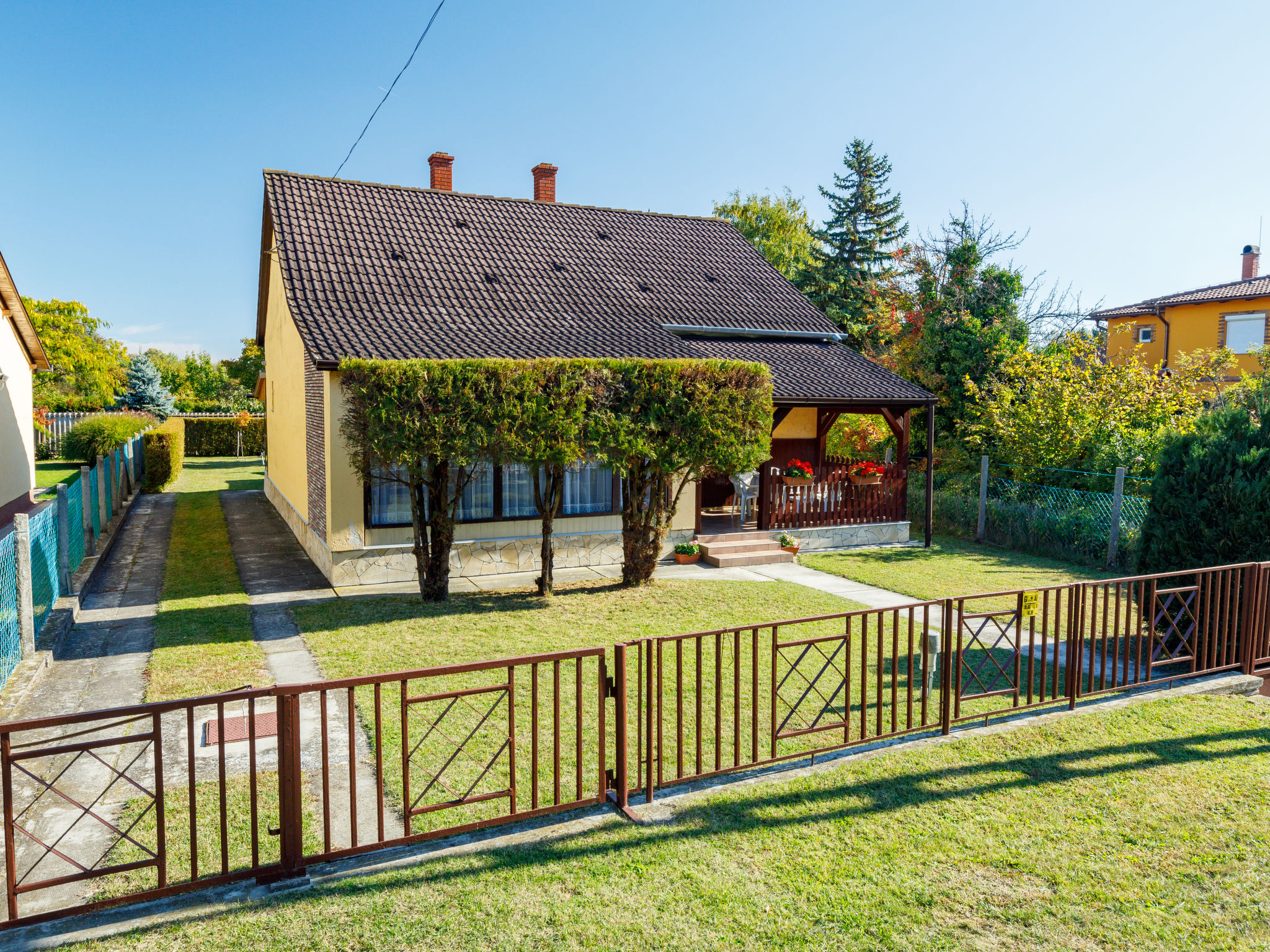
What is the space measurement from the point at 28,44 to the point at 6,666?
43.0ft

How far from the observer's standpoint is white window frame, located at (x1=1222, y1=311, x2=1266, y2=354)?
2942cm

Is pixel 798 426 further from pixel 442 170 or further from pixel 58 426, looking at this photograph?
pixel 58 426

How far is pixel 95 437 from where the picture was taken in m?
26.0

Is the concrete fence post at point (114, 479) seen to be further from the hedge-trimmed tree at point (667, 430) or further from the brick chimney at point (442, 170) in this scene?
the hedge-trimmed tree at point (667, 430)

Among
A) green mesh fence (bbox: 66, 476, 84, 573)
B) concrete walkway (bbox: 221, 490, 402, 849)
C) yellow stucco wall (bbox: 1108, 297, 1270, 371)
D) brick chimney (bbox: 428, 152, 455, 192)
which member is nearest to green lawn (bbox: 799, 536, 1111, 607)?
concrete walkway (bbox: 221, 490, 402, 849)

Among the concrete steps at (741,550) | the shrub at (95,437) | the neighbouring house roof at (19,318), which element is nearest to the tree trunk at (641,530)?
the concrete steps at (741,550)

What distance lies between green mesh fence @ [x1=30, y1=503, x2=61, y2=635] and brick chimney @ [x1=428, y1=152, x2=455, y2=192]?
42.8 ft

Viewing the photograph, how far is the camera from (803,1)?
35.3 ft

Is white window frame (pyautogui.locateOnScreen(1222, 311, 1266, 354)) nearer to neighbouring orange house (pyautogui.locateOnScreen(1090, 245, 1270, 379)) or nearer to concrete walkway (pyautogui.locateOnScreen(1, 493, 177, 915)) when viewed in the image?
neighbouring orange house (pyautogui.locateOnScreen(1090, 245, 1270, 379))

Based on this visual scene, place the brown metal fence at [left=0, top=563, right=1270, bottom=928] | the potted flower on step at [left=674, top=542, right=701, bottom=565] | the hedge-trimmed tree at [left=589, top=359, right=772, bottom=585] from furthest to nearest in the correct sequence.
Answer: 1. the potted flower on step at [left=674, top=542, right=701, bottom=565]
2. the hedge-trimmed tree at [left=589, top=359, right=772, bottom=585]
3. the brown metal fence at [left=0, top=563, right=1270, bottom=928]

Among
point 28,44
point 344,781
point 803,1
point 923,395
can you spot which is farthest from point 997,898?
point 28,44

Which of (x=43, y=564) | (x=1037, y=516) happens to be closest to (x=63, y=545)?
(x=43, y=564)

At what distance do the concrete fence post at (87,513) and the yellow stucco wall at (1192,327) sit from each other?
3135cm

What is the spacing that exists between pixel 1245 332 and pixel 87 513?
3624 cm
